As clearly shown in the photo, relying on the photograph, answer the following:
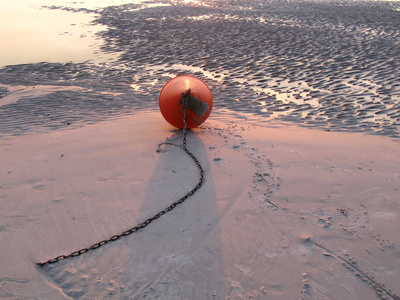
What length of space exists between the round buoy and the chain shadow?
5.28 feet

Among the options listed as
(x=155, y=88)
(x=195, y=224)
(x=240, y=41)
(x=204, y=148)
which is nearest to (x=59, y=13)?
(x=240, y=41)

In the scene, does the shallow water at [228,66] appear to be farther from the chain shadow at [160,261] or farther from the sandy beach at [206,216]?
the chain shadow at [160,261]

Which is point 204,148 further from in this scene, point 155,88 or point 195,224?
point 155,88

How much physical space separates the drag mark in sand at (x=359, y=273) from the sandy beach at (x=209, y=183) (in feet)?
0.03

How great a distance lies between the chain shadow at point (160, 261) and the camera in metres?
2.97

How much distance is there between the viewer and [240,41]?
12.0 meters

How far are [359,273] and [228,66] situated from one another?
7.32 meters

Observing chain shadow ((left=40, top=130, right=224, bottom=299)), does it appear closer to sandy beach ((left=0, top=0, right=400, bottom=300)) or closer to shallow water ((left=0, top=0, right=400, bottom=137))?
sandy beach ((left=0, top=0, right=400, bottom=300))

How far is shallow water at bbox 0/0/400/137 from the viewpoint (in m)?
6.60

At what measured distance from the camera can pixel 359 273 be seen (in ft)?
10.2

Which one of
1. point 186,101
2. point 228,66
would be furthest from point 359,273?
point 228,66

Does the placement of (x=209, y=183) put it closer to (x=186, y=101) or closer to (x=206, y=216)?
(x=206, y=216)

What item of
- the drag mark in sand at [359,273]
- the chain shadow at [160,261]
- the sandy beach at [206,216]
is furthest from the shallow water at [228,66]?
the drag mark in sand at [359,273]

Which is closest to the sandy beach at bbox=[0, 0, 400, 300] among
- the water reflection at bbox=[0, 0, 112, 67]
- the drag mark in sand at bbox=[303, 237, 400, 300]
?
the drag mark in sand at bbox=[303, 237, 400, 300]
